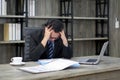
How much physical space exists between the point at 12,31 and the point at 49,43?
121 cm

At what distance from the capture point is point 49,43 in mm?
2781

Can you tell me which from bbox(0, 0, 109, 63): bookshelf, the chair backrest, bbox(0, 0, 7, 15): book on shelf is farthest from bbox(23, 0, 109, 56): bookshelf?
the chair backrest

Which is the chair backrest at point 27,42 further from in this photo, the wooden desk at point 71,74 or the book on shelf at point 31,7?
→ the book on shelf at point 31,7

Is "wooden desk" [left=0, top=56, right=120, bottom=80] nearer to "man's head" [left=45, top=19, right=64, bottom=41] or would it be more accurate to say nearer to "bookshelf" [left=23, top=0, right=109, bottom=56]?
"man's head" [left=45, top=19, right=64, bottom=41]

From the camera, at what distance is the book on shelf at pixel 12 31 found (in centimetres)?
381

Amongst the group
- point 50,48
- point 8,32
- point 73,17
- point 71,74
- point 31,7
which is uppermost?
point 31,7

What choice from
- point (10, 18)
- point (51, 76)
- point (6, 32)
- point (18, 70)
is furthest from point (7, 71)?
point (10, 18)

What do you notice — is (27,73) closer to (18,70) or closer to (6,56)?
(18,70)

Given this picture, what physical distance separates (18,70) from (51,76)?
345mm

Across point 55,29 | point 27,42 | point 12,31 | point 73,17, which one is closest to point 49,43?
point 55,29

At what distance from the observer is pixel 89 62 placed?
2.35 m

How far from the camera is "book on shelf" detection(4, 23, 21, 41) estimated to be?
12.5 feet

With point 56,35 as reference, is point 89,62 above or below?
below

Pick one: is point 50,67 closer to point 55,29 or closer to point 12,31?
point 55,29
